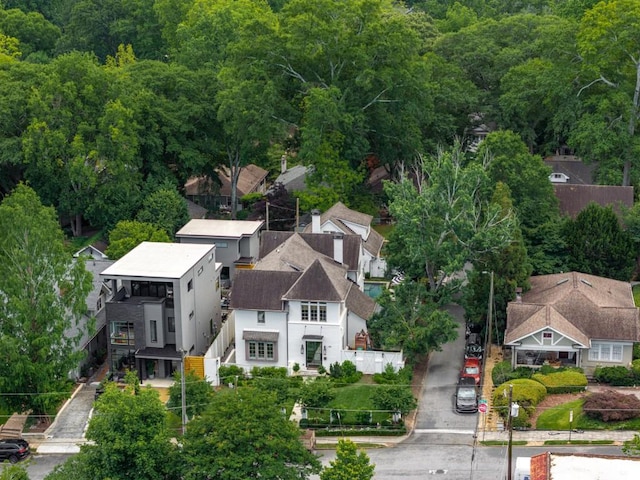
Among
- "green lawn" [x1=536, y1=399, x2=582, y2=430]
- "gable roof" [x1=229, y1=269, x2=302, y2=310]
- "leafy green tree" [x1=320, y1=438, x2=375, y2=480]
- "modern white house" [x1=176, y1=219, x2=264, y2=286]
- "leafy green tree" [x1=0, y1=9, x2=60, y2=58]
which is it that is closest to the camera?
"leafy green tree" [x1=320, y1=438, x2=375, y2=480]

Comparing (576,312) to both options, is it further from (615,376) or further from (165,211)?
(165,211)

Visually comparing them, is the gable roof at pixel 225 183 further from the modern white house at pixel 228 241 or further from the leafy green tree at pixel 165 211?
the modern white house at pixel 228 241

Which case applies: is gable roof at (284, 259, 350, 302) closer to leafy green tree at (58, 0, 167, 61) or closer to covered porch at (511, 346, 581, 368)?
covered porch at (511, 346, 581, 368)

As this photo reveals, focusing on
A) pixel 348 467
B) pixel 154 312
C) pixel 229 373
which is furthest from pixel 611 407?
pixel 154 312

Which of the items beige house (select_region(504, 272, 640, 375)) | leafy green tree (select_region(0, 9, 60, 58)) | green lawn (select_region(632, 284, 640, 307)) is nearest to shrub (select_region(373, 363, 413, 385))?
beige house (select_region(504, 272, 640, 375))

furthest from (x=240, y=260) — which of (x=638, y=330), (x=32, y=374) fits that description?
(x=638, y=330)

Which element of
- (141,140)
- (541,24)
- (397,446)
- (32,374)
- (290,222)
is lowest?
(397,446)

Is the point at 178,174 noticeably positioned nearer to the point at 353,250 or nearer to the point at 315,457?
the point at 353,250

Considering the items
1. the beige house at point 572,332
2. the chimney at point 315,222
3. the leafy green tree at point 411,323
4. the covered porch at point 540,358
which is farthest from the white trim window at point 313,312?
the chimney at point 315,222
